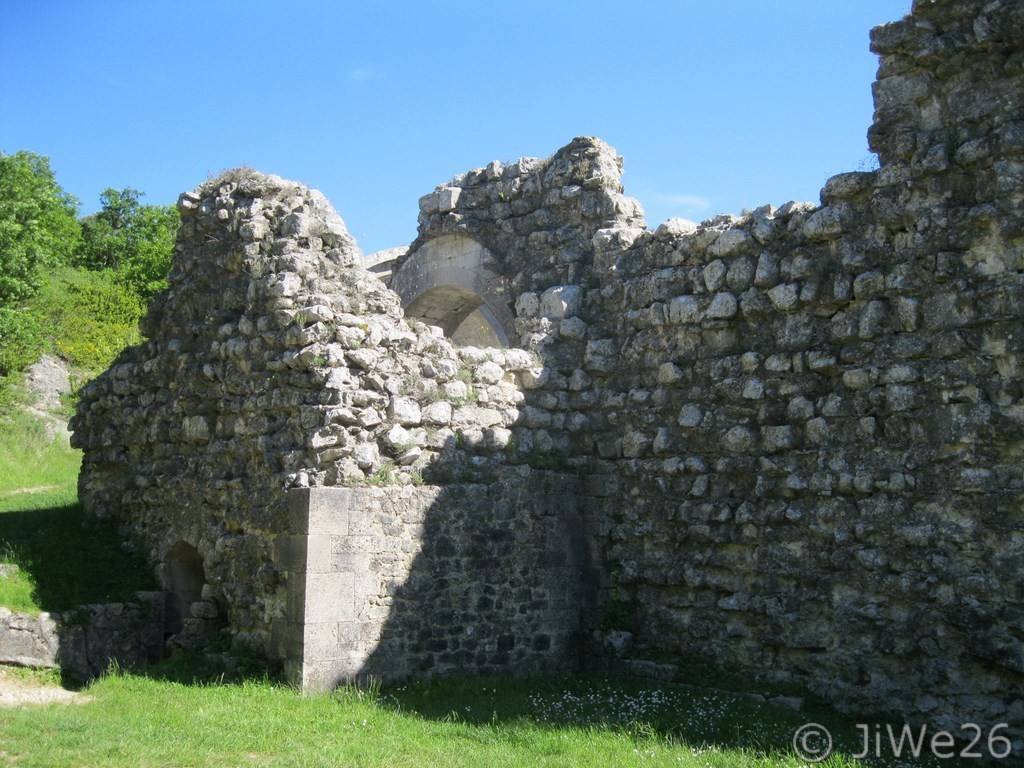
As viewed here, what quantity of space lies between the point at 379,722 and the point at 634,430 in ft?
12.5

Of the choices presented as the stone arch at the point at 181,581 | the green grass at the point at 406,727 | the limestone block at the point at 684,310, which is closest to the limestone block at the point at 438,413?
the limestone block at the point at 684,310

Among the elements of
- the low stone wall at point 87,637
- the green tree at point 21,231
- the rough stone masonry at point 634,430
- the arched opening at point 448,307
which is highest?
the green tree at point 21,231

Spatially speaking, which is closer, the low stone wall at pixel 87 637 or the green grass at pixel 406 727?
the green grass at pixel 406 727

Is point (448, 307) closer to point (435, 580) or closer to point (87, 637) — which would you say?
point (435, 580)

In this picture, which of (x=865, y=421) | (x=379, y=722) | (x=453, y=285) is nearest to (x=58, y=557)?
(x=379, y=722)

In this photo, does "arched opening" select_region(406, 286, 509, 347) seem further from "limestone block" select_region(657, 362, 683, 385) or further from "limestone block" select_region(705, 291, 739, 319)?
"limestone block" select_region(705, 291, 739, 319)

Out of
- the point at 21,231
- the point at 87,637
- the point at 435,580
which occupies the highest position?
the point at 21,231

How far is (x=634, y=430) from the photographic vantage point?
10.5 m

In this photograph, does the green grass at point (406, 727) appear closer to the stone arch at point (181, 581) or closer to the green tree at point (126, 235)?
the stone arch at point (181, 581)

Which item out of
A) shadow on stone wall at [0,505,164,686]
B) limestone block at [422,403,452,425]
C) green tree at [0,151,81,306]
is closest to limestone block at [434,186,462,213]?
limestone block at [422,403,452,425]

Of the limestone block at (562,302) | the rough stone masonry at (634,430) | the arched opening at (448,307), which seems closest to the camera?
the rough stone masonry at (634,430)

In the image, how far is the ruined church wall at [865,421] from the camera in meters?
7.80

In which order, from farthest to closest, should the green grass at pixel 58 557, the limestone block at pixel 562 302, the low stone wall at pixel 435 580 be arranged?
1. the limestone block at pixel 562 302
2. the green grass at pixel 58 557
3. the low stone wall at pixel 435 580

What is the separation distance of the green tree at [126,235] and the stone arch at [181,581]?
19049 millimetres
